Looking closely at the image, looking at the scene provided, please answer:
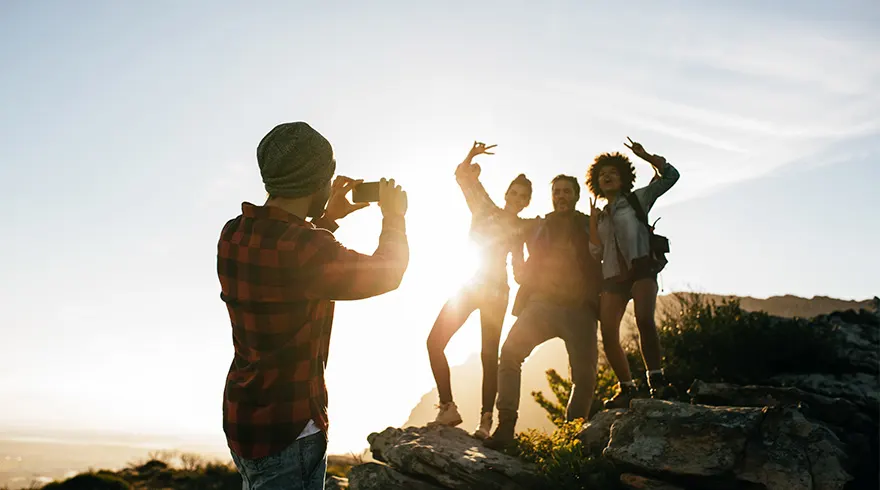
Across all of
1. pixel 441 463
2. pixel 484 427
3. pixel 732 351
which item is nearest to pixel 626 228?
pixel 484 427

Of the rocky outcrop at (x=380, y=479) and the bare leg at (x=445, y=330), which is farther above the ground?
the bare leg at (x=445, y=330)

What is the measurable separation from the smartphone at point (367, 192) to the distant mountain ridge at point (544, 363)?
16.5 feet

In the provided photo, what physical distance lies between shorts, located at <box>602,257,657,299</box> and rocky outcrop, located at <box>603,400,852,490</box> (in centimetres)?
126

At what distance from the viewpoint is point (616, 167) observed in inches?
282

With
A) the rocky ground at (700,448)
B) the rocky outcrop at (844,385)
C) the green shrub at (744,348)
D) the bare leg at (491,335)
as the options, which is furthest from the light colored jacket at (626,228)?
the rocky outcrop at (844,385)

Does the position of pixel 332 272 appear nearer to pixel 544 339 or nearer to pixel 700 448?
pixel 700 448

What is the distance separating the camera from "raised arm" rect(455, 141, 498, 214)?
725 cm

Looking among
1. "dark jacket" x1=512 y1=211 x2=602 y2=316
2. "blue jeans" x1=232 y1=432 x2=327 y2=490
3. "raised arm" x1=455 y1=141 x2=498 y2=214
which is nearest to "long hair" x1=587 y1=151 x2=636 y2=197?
"dark jacket" x1=512 y1=211 x2=602 y2=316

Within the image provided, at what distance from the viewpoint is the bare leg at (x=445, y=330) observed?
6852 mm

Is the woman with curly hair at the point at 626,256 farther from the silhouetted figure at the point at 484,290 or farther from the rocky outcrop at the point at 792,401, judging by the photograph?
the silhouetted figure at the point at 484,290

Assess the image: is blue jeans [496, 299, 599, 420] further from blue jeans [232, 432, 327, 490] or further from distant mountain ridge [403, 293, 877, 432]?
blue jeans [232, 432, 327, 490]

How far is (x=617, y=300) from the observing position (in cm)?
677

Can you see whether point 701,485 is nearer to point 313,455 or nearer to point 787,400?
point 787,400

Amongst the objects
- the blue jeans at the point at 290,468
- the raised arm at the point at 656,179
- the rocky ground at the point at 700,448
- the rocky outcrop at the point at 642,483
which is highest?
the raised arm at the point at 656,179
